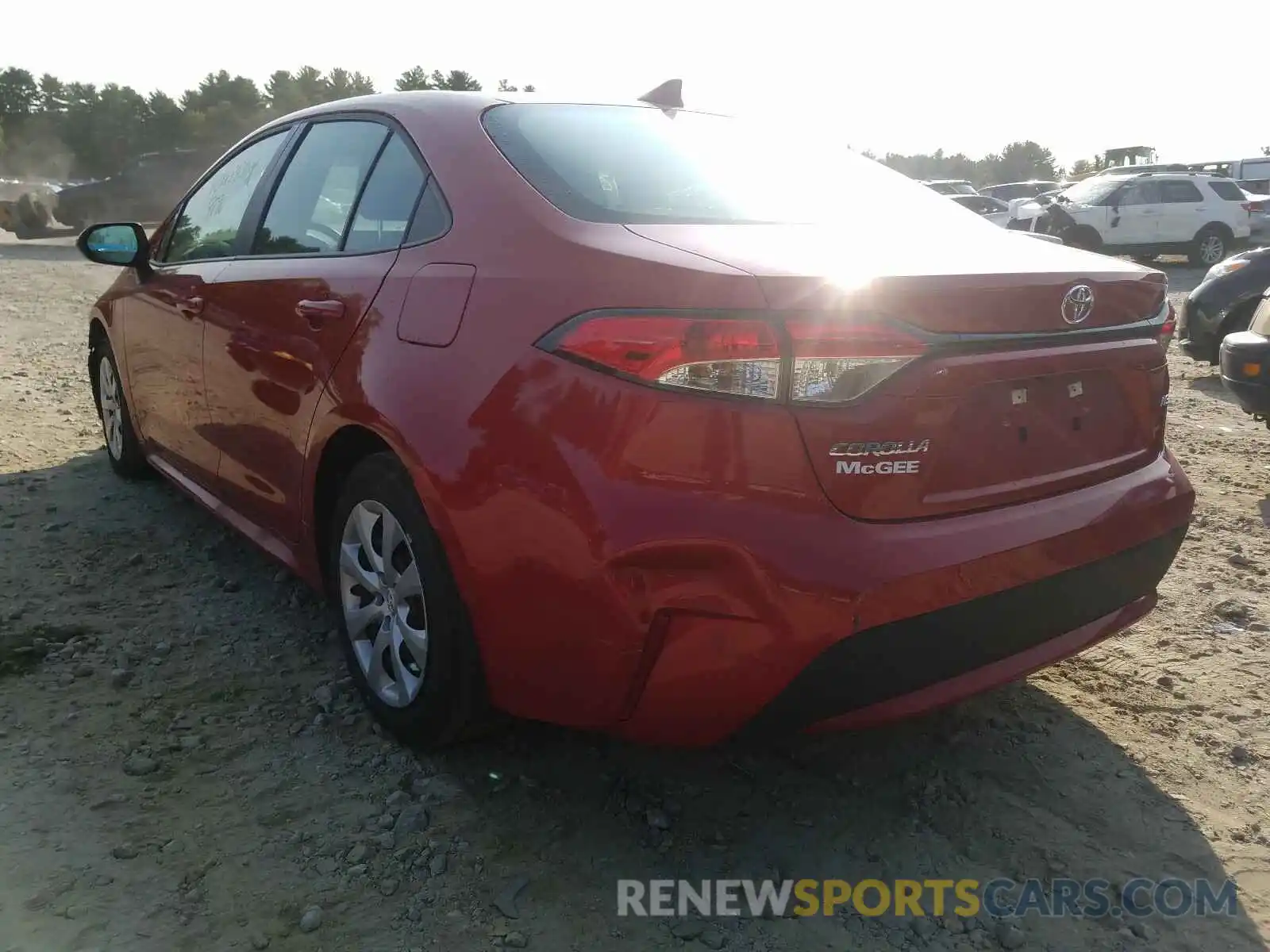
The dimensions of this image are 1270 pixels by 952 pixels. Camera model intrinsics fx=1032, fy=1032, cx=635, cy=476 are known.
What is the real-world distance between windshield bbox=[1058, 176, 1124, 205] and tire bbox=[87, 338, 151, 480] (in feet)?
53.5

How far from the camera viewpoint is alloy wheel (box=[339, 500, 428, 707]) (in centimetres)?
245

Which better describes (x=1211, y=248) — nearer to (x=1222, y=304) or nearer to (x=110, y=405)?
(x=1222, y=304)

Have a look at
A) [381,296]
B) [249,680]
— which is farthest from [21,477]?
[381,296]

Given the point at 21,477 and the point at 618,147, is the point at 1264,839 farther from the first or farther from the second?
the point at 21,477

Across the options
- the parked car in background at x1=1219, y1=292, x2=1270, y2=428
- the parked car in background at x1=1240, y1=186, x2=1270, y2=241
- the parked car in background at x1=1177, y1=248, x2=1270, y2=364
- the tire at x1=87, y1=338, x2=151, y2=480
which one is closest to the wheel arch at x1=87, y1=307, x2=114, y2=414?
the tire at x1=87, y1=338, x2=151, y2=480

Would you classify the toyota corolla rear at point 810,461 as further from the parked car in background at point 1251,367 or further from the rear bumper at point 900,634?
the parked car in background at point 1251,367

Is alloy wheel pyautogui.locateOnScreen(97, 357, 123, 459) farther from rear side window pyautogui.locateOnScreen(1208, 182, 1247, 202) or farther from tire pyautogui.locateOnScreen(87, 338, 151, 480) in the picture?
rear side window pyautogui.locateOnScreen(1208, 182, 1247, 202)

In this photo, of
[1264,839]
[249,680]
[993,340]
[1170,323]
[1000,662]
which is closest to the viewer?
[993,340]

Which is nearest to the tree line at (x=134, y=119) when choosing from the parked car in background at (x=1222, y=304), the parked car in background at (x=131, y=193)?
the parked car in background at (x=131, y=193)

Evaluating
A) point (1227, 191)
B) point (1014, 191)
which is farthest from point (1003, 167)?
point (1227, 191)

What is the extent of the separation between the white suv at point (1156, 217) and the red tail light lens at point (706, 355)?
16.9m

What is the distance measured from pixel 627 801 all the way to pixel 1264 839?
144 cm

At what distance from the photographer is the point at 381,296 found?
2.43m

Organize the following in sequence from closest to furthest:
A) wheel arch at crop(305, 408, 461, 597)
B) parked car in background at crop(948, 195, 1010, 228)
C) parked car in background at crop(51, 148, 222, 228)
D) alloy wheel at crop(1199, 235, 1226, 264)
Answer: wheel arch at crop(305, 408, 461, 597) → alloy wheel at crop(1199, 235, 1226, 264) → parked car in background at crop(51, 148, 222, 228) → parked car in background at crop(948, 195, 1010, 228)
